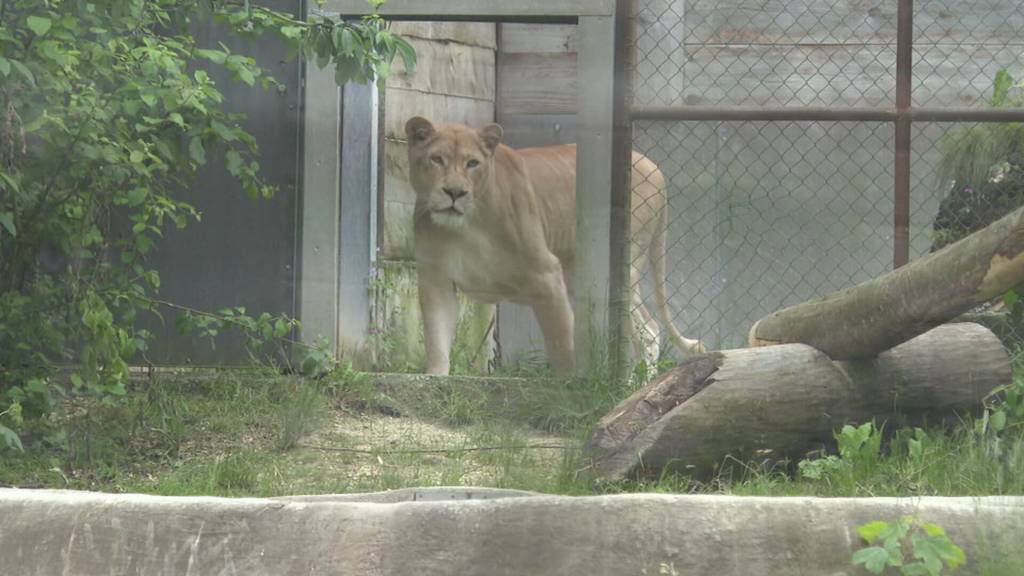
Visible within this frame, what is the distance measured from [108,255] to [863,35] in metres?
4.51

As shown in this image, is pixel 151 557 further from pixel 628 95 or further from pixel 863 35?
pixel 863 35

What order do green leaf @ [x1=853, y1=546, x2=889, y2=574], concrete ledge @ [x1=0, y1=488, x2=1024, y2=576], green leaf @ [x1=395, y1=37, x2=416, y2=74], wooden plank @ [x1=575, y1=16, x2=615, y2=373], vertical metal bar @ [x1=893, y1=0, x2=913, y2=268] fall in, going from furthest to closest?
wooden plank @ [x1=575, y1=16, x2=615, y2=373] → vertical metal bar @ [x1=893, y1=0, x2=913, y2=268] → green leaf @ [x1=395, y1=37, x2=416, y2=74] → concrete ledge @ [x1=0, y1=488, x2=1024, y2=576] → green leaf @ [x1=853, y1=546, x2=889, y2=574]

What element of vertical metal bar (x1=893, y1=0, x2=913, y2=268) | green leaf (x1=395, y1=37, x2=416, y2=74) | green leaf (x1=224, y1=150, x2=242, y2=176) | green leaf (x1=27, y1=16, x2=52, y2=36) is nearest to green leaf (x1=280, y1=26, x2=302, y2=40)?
green leaf (x1=395, y1=37, x2=416, y2=74)

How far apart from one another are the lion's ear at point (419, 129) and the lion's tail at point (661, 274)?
130cm

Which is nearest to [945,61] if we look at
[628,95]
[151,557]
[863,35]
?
[863,35]

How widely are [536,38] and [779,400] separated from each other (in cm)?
326

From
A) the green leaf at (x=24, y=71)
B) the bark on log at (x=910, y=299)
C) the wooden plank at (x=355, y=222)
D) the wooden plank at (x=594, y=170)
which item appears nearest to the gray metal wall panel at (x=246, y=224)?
the wooden plank at (x=355, y=222)

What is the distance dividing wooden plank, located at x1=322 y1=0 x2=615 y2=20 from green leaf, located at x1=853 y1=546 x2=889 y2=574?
12.9ft

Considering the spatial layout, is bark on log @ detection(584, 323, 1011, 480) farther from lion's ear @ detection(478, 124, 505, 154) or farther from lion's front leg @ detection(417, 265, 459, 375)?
lion's ear @ detection(478, 124, 505, 154)

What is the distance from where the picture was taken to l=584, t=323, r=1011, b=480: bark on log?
4992 millimetres

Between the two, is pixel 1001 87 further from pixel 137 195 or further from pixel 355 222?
pixel 137 195

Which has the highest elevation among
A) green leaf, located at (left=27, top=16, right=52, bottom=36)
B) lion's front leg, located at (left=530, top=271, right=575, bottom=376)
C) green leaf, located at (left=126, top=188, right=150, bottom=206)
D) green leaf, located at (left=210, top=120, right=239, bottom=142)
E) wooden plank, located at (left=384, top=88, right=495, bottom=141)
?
green leaf, located at (left=27, top=16, right=52, bottom=36)

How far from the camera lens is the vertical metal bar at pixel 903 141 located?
21.3 ft

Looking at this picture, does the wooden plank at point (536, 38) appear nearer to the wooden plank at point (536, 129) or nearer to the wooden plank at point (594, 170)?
the wooden plank at point (536, 129)
